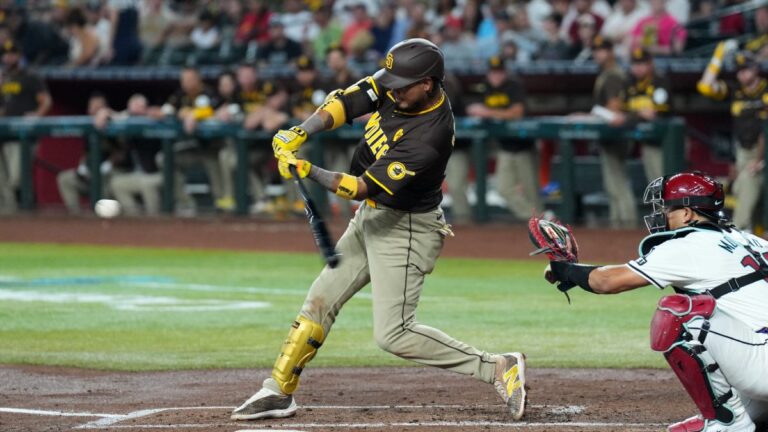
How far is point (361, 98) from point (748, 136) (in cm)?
869

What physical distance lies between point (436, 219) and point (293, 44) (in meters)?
13.3

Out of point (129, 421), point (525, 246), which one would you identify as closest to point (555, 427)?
point (129, 421)

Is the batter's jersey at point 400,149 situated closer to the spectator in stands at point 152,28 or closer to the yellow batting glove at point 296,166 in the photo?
the yellow batting glove at point 296,166

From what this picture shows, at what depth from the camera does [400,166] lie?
19.2ft

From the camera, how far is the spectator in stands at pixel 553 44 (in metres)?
16.8

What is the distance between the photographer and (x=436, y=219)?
6.22 meters

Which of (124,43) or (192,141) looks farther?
(124,43)

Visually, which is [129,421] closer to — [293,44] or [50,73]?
[293,44]

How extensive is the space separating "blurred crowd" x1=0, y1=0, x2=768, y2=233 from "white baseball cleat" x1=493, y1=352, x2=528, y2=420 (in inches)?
326

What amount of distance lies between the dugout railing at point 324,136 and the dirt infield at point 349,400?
7.03 meters

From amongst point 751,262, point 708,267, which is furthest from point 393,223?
point 751,262

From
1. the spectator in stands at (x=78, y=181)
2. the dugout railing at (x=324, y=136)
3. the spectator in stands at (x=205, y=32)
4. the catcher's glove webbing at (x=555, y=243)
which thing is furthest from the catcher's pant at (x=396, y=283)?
the spectator in stands at (x=205, y=32)

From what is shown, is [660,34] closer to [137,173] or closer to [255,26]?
[255,26]

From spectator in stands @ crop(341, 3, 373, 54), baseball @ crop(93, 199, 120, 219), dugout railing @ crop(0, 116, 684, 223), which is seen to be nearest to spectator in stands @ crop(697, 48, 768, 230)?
dugout railing @ crop(0, 116, 684, 223)
